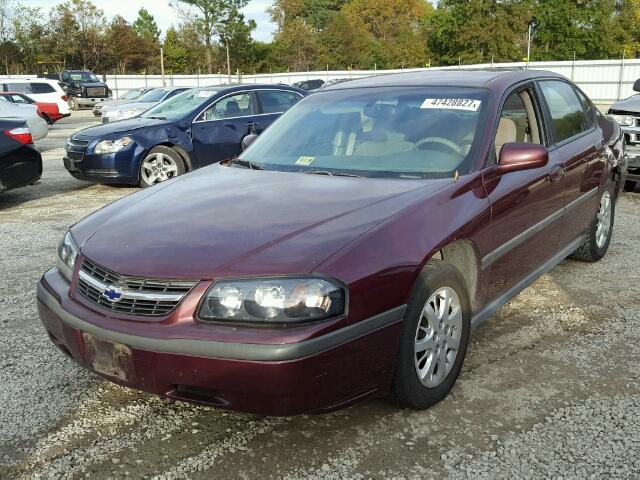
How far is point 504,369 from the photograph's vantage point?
3389 millimetres

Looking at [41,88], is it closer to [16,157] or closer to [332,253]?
[16,157]

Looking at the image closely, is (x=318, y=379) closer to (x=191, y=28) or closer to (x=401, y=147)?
(x=401, y=147)

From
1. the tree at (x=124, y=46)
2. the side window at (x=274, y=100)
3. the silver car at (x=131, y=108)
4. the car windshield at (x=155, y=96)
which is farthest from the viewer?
the tree at (x=124, y=46)

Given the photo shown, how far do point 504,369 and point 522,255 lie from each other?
26.9 inches

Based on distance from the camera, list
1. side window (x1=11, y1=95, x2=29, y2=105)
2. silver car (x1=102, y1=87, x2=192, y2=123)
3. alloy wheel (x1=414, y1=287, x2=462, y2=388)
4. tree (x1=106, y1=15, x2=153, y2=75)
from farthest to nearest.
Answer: tree (x1=106, y1=15, x2=153, y2=75), side window (x1=11, y1=95, x2=29, y2=105), silver car (x1=102, y1=87, x2=192, y2=123), alloy wheel (x1=414, y1=287, x2=462, y2=388)

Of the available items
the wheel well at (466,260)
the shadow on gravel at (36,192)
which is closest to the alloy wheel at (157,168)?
the shadow on gravel at (36,192)

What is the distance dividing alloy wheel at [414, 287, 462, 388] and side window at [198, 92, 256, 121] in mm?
7228

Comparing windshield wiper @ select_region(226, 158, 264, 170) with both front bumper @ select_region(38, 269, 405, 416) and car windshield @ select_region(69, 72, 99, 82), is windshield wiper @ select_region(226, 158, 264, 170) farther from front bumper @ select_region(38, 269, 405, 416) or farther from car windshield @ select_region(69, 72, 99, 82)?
car windshield @ select_region(69, 72, 99, 82)

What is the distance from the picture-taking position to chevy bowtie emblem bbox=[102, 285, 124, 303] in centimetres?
256

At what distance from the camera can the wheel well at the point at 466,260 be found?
9.98 feet

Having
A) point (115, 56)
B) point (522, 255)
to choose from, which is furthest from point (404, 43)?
point (522, 255)

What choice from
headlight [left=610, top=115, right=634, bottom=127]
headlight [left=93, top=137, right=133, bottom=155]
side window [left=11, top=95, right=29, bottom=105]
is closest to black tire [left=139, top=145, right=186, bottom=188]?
headlight [left=93, top=137, right=133, bottom=155]

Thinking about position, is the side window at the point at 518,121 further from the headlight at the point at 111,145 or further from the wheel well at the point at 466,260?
the headlight at the point at 111,145

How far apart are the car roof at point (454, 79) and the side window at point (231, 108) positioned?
17.9ft
